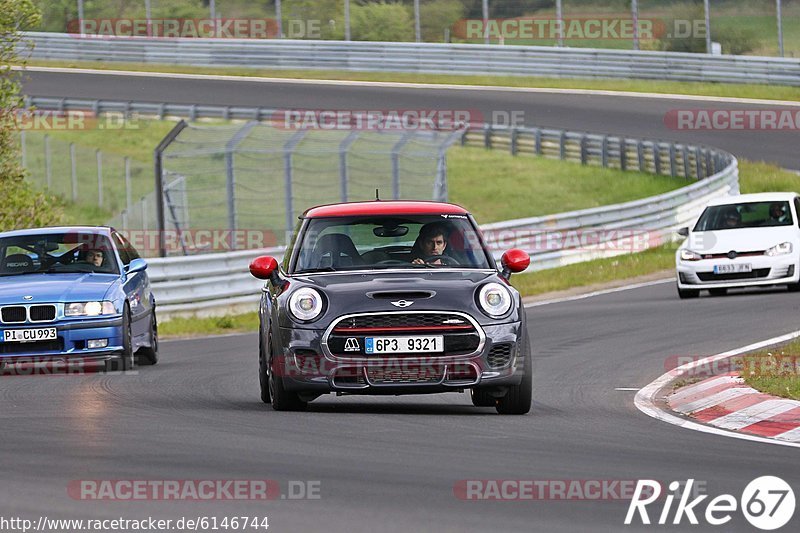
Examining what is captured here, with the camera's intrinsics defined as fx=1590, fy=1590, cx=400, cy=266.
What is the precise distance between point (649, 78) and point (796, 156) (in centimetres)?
931

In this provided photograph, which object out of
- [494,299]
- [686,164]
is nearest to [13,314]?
[494,299]

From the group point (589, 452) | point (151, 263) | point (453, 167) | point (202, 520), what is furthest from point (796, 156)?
point (202, 520)

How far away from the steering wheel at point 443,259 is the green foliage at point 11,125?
12034 mm

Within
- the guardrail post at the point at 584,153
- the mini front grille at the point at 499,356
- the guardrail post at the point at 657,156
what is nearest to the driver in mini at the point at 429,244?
the mini front grille at the point at 499,356

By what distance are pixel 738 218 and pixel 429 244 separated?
1158 cm

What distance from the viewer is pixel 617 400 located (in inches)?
470

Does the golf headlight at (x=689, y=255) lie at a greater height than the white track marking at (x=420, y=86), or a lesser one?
lesser

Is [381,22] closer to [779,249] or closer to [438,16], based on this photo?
[438,16]

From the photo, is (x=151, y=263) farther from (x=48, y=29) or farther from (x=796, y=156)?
(x=48, y=29)

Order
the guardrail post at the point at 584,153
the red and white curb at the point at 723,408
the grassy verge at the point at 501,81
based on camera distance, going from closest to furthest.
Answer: the red and white curb at the point at 723,408 → the guardrail post at the point at 584,153 → the grassy verge at the point at 501,81

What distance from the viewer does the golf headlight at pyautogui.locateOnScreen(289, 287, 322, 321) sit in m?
10.5

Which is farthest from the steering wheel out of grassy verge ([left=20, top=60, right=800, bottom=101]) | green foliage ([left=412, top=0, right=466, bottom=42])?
green foliage ([left=412, top=0, right=466, bottom=42])

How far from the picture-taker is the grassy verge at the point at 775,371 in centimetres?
1141

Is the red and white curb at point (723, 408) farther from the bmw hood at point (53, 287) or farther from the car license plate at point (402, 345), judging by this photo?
the bmw hood at point (53, 287)
